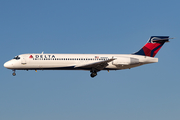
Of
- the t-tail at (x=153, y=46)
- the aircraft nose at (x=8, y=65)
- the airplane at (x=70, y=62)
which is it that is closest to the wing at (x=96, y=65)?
the airplane at (x=70, y=62)

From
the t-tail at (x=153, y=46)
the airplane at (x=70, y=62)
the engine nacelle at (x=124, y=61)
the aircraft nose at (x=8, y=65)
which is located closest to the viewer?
the airplane at (x=70, y=62)

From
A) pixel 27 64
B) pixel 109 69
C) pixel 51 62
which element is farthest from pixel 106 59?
pixel 27 64

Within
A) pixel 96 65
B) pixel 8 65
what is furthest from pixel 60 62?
pixel 8 65

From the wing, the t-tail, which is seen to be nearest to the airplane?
the wing

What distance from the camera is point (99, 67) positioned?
158 ft

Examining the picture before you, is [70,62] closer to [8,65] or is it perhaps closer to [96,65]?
[96,65]

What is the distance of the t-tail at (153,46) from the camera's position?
2057 inches

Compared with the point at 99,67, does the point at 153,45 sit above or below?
above

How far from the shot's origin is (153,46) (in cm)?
5281

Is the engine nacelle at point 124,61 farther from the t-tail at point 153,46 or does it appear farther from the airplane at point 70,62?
the t-tail at point 153,46

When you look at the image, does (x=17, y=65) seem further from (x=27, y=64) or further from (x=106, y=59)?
(x=106, y=59)

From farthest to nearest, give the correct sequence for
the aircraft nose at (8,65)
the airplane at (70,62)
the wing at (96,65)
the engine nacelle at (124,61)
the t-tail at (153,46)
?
the t-tail at (153,46) < the engine nacelle at (124,61) < the aircraft nose at (8,65) < the airplane at (70,62) < the wing at (96,65)

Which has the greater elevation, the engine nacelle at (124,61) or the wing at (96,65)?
the engine nacelle at (124,61)

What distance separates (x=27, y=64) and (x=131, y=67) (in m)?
16.7
